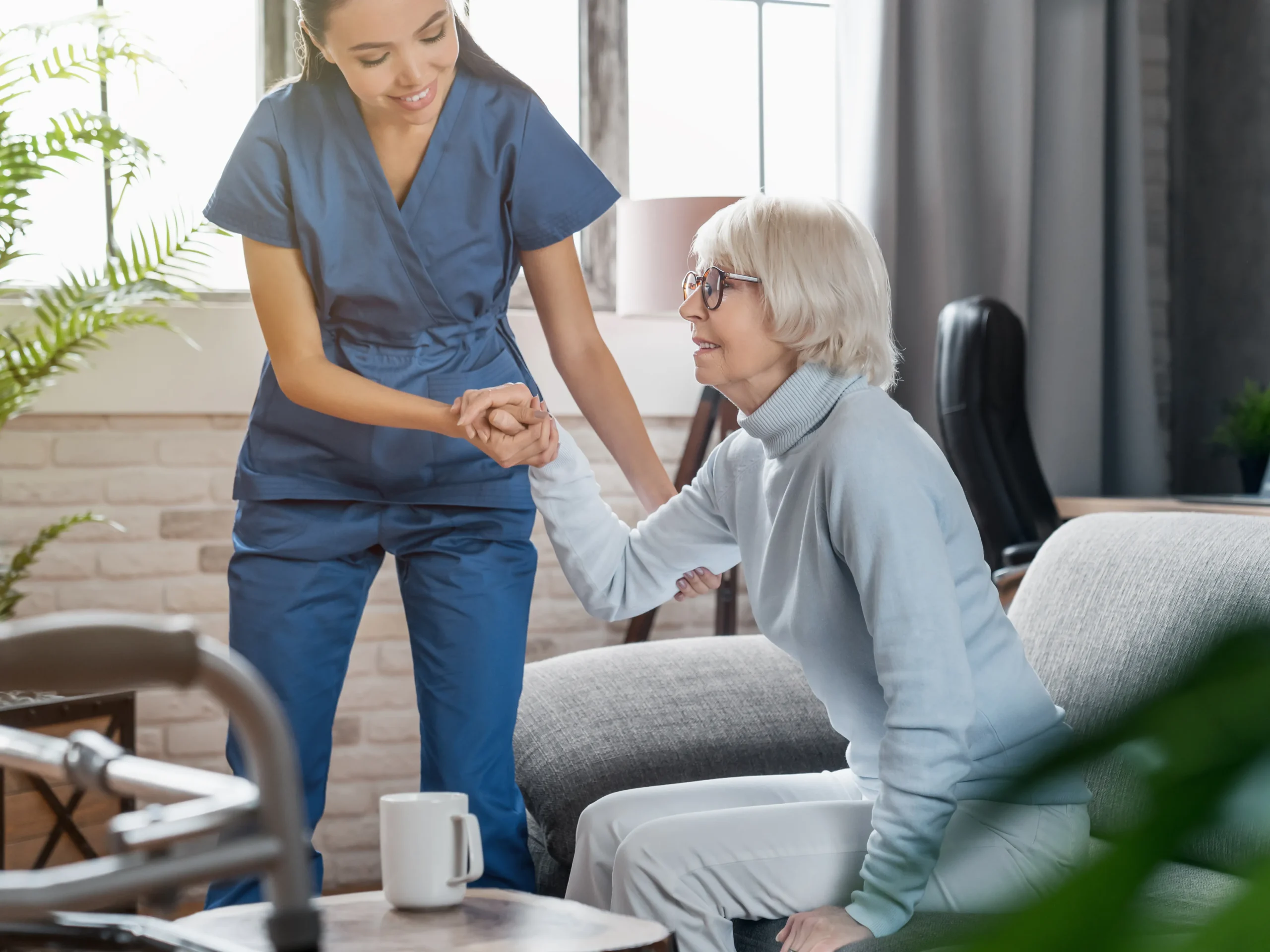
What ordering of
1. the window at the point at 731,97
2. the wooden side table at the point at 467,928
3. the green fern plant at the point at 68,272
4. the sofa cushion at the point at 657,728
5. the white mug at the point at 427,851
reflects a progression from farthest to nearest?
the window at the point at 731,97 → the green fern plant at the point at 68,272 → the sofa cushion at the point at 657,728 → the white mug at the point at 427,851 → the wooden side table at the point at 467,928

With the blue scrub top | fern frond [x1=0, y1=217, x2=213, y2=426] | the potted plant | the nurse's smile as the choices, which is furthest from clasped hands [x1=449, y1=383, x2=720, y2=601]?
the potted plant

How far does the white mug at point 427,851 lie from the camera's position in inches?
48.1

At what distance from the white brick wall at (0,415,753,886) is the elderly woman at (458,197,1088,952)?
1.50m

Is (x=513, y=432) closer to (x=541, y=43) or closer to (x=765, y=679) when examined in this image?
(x=765, y=679)

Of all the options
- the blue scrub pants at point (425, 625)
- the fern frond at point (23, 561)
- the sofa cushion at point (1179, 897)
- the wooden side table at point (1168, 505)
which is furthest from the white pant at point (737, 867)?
the fern frond at point (23, 561)

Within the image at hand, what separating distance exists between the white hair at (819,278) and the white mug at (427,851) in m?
0.61

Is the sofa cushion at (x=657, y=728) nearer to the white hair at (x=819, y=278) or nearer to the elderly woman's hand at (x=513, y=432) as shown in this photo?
the elderly woman's hand at (x=513, y=432)

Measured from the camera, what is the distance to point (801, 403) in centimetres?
140

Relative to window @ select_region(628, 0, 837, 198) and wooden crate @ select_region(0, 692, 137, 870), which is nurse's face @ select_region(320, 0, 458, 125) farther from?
window @ select_region(628, 0, 837, 198)

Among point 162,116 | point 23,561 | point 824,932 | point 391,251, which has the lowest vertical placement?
point 824,932

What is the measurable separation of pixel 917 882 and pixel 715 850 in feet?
0.78

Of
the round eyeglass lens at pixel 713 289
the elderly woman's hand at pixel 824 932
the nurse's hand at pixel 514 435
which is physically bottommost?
the elderly woman's hand at pixel 824 932

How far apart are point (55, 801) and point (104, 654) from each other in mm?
1976

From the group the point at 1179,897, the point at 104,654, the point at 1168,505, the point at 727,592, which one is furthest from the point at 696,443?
the point at 1179,897
